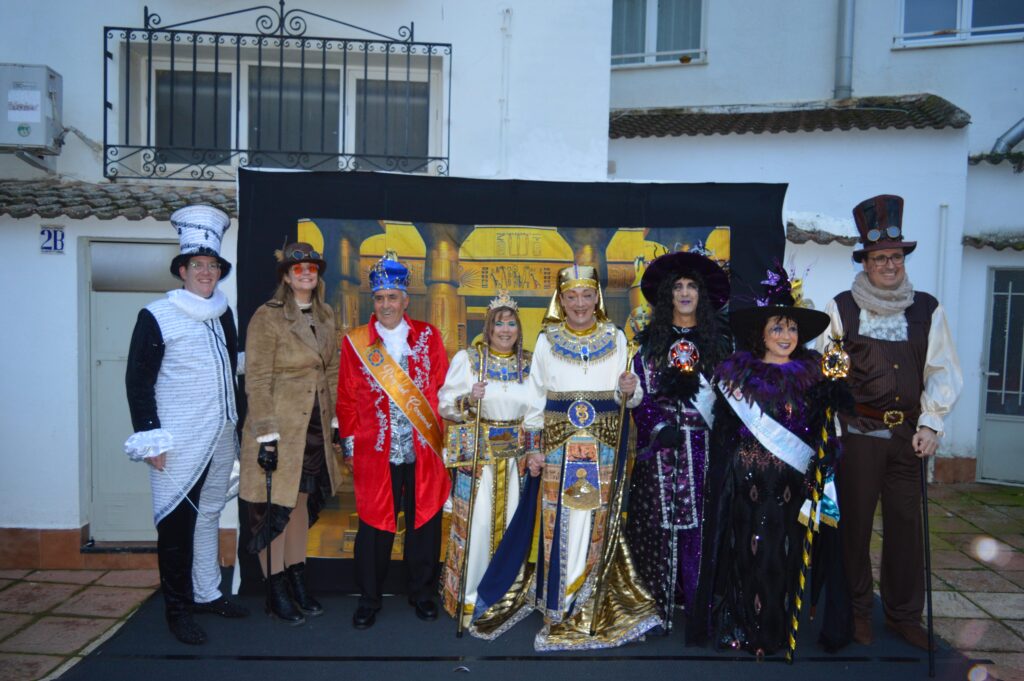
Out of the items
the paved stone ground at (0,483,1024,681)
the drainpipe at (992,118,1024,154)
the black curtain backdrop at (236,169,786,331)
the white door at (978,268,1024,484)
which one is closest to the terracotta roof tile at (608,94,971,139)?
the drainpipe at (992,118,1024,154)

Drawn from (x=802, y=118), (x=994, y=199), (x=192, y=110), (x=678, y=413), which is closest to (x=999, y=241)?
(x=994, y=199)

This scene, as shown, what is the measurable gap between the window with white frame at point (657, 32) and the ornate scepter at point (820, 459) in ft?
22.7

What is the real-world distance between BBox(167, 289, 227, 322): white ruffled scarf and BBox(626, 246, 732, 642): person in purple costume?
220 centimetres

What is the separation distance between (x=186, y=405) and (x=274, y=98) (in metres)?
2.96

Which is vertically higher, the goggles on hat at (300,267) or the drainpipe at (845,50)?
the drainpipe at (845,50)

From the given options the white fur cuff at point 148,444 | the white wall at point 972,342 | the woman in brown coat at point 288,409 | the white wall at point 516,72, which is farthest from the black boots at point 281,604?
the white wall at point 972,342

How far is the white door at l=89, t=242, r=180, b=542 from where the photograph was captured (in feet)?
16.0

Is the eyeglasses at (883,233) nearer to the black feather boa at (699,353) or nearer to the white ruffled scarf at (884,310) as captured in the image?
the white ruffled scarf at (884,310)

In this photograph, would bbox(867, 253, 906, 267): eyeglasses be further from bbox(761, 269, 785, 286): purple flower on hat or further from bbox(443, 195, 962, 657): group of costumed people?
bbox(761, 269, 785, 286): purple flower on hat

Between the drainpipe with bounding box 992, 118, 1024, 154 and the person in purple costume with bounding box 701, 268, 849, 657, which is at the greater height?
the drainpipe with bounding box 992, 118, 1024, 154

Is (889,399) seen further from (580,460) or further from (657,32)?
(657,32)

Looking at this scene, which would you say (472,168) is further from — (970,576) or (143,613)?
(970,576)

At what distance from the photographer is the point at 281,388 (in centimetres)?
394

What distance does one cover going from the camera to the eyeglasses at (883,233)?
3.78 meters
